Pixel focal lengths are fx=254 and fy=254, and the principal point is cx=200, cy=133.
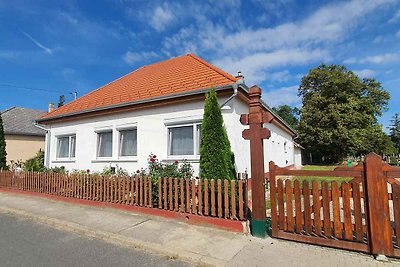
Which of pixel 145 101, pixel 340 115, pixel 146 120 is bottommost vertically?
pixel 146 120

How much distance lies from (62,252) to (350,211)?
16.6ft

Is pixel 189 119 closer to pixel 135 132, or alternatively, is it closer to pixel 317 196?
pixel 135 132

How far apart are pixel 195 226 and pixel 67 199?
5249mm

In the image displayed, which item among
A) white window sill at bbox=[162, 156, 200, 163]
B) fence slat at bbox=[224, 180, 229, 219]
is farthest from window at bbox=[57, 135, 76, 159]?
fence slat at bbox=[224, 180, 229, 219]

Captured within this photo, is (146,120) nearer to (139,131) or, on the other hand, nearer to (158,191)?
(139,131)

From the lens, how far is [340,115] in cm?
3231

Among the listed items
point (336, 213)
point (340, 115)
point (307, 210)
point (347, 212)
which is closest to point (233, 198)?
point (307, 210)

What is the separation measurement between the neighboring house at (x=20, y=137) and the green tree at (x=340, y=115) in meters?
31.7

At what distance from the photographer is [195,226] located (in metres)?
5.77

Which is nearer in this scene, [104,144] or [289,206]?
[289,206]

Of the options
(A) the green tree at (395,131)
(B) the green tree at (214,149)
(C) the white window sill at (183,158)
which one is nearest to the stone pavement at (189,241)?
(B) the green tree at (214,149)

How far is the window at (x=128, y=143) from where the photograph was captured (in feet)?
33.7

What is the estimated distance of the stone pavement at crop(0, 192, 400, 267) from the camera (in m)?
3.98

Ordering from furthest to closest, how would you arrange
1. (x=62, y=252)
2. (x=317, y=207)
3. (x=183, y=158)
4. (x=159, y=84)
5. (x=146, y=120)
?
(x=159, y=84)
(x=146, y=120)
(x=183, y=158)
(x=62, y=252)
(x=317, y=207)
